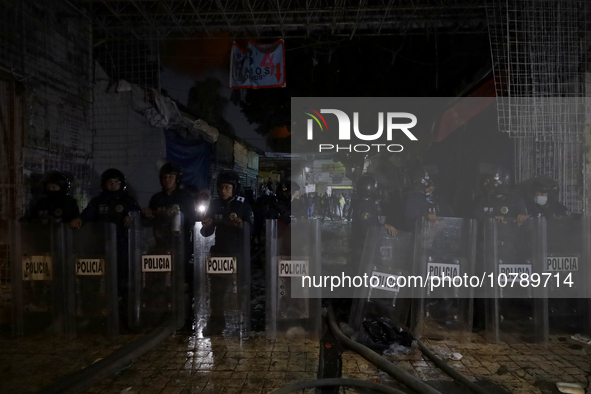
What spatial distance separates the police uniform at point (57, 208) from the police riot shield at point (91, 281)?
89cm

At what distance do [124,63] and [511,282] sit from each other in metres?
10.2

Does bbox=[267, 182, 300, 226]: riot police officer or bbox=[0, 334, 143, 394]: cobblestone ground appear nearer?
bbox=[0, 334, 143, 394]: cobblestone ground

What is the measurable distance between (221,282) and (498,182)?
219 inches

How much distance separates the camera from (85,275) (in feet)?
14.9

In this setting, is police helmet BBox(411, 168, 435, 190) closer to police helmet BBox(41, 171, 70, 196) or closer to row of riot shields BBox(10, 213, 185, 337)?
row of riot shields BBox(10, 213, 185, 337)

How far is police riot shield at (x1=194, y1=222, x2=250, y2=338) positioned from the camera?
14.9 feet

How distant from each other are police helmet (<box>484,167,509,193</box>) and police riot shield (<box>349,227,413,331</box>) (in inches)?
107

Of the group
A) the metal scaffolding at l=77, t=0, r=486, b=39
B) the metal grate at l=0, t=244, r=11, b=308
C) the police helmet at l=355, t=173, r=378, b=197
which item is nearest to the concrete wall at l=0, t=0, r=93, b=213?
the metal scaffolding at l=77, t=0, r=486, b=39

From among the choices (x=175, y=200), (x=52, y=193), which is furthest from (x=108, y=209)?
(x=175, y=200)

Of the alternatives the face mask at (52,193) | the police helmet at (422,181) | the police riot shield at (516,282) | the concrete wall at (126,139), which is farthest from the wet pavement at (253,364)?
the concrete wall at (126,139)

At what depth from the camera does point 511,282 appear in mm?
4336

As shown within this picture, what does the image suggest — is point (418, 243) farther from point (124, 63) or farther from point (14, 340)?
point (124, 63)

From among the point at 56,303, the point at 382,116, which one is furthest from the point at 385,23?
the point at 56,303

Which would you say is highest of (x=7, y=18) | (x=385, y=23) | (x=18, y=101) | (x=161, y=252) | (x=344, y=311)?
(x=385, y=23)
